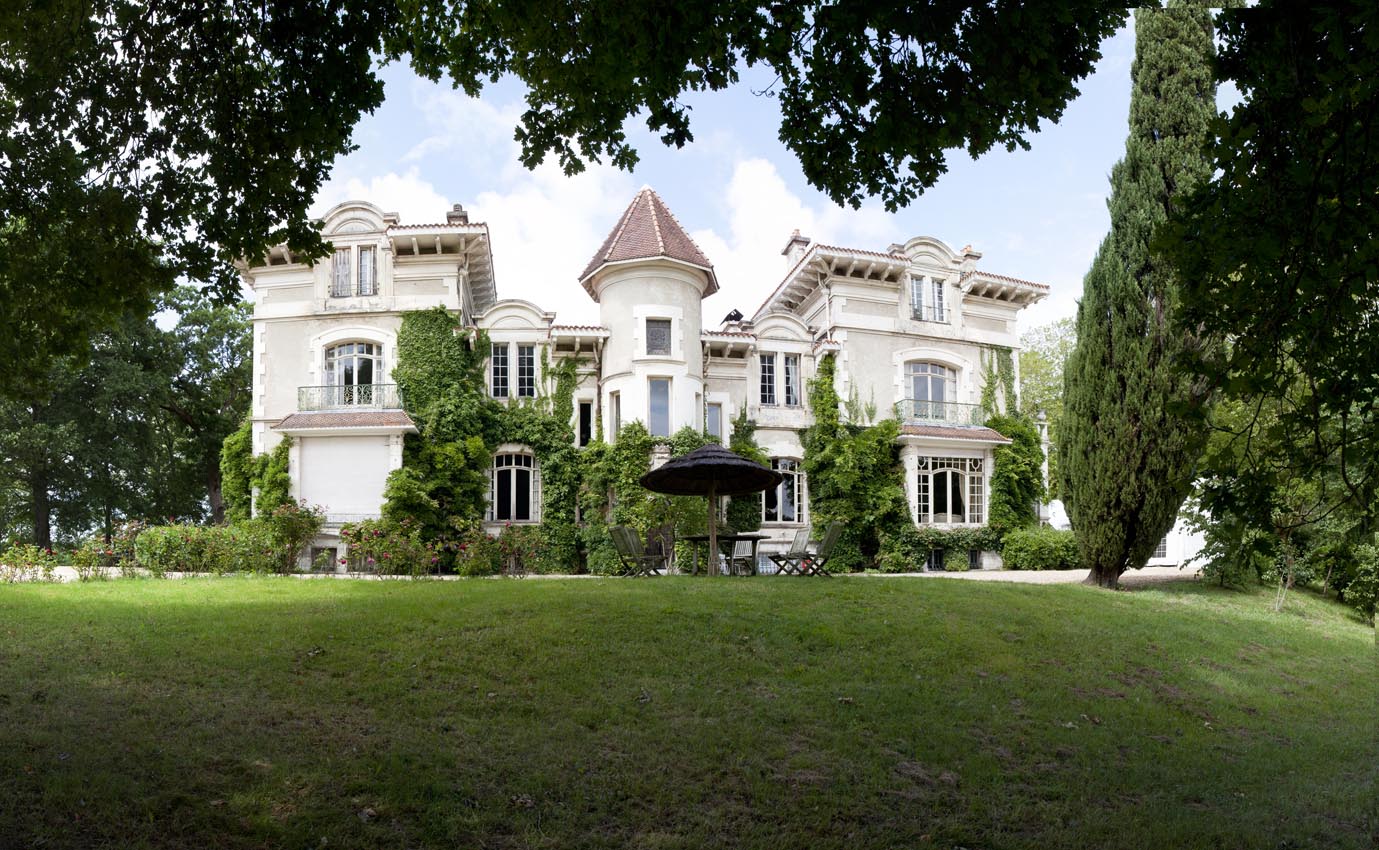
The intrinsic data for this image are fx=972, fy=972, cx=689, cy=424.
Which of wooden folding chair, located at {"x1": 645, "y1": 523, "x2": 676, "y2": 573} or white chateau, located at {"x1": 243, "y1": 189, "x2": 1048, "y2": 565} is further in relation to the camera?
white chateau, located at {"x1": 243, "y1": 189, "x2": 1048, "y2": 565}

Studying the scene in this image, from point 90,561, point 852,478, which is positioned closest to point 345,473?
point 90,561

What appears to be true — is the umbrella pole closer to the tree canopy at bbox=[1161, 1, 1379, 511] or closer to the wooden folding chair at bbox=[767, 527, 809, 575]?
the wooden folding chair at bbox=[767, 527, 809, 575]

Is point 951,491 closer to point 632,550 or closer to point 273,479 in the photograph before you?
point 632,550

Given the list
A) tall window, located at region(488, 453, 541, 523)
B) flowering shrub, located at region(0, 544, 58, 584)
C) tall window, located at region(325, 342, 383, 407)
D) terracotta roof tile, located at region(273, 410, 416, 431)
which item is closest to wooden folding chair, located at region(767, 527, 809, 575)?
tall window, located at region(488, 453, 541, 523)

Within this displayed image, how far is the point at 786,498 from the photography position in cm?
2784

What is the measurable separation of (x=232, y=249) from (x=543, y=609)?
543 cm

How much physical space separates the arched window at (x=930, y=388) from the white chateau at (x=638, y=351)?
5cm

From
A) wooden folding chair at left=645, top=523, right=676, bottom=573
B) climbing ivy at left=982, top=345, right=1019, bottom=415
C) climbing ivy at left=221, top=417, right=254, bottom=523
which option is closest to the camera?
wooden folding chair at left=645, top=523, right=676, bottom=573

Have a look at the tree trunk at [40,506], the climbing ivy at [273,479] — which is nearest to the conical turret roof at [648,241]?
the climbing ivy at [273,479]

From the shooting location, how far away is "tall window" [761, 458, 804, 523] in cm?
2750

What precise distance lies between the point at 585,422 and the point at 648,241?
5.38 m

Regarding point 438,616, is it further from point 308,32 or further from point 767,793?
point 308,32

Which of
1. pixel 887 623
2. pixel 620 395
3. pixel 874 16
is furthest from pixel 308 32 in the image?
pixel 620 395

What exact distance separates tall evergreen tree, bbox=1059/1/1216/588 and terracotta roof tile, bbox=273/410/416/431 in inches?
635
